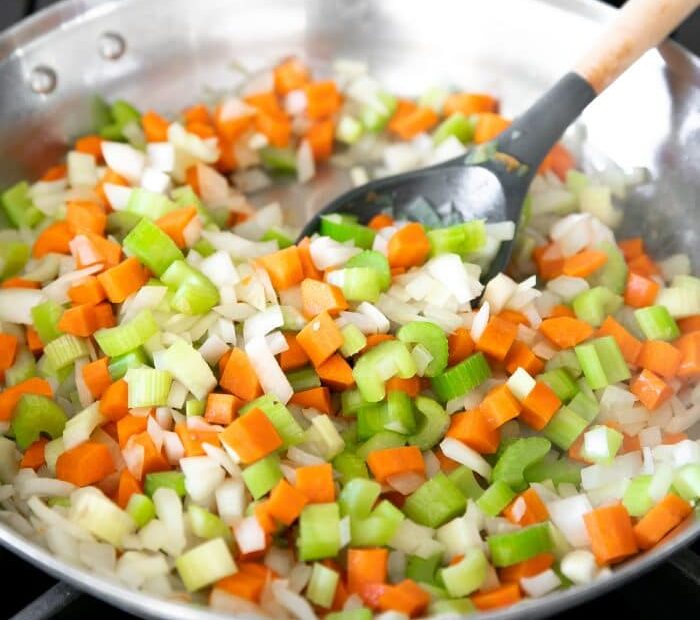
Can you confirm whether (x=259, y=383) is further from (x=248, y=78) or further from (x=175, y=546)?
(x=248, y=78)

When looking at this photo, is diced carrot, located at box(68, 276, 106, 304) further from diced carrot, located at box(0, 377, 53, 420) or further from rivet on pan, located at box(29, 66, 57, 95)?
rivet on pan, located at box(29, 66, 57, 95)

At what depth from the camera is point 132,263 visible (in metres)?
1.65

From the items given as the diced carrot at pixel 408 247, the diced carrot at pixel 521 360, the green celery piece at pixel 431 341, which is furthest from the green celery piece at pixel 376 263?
the diced carrot at pixel 521 360

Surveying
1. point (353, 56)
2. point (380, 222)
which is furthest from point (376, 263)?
point (353, 56)

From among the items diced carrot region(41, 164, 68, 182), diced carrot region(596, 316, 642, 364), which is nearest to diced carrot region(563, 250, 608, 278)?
diced carrot region(596, 316, 642, 364)

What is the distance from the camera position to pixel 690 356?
5.46 ft

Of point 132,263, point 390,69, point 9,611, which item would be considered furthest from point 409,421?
point 390,69

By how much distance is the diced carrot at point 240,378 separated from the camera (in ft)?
4.90

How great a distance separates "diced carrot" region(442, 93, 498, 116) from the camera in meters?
2.08

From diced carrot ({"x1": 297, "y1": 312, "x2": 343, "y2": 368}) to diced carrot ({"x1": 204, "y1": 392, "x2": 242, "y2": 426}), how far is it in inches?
5.8

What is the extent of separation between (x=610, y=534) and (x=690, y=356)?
0.45 metres

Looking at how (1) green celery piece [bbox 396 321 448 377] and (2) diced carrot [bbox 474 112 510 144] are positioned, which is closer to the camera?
(1) green celery piece [bbox 396 321 448 377]

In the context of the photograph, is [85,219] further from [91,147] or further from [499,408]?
[499,408]

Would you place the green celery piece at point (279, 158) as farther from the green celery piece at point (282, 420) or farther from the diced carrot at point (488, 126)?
the green celery piece at point (282, 420)
